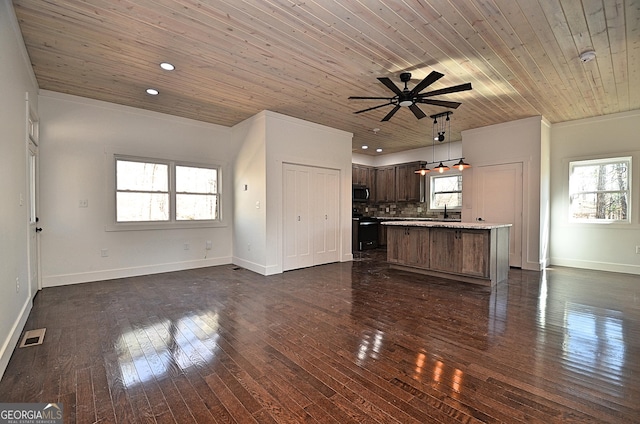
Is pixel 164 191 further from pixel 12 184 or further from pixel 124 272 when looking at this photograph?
pixel 12 184

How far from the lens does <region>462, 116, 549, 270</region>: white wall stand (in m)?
5.50

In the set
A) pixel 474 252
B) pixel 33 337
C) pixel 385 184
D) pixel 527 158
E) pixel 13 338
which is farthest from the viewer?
pixel 385 184

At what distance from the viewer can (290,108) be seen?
5.02 m

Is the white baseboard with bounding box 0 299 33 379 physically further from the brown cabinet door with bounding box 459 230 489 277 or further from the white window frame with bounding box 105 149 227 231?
the brown cabinet door with bounding box 459 230 489 277

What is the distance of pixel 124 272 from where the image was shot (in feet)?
16.4

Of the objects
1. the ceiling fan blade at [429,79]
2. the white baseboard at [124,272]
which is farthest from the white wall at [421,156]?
the white baseboard at [124,272]

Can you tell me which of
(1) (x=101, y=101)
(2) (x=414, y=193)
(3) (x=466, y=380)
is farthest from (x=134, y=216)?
(2) (x=414, y=193)

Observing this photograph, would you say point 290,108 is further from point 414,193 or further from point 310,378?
point 414,193

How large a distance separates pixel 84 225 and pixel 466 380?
5.41 metres

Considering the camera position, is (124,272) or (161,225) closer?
(124,272)

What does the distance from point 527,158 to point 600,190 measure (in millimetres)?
1442

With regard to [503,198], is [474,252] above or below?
below

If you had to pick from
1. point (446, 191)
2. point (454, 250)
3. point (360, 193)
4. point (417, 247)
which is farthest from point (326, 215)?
point (446, 191)

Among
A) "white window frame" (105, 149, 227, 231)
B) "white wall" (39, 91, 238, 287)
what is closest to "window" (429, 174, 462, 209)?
"white window frame" (105, 149, 227, 231)
